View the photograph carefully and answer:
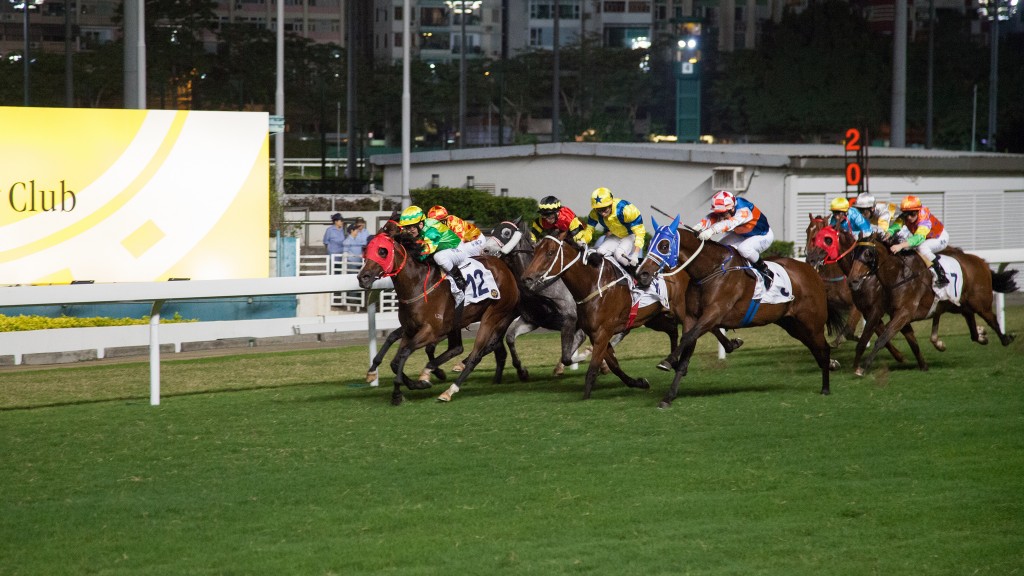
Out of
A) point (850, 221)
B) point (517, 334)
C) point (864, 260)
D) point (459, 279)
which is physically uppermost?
point (850, 221)

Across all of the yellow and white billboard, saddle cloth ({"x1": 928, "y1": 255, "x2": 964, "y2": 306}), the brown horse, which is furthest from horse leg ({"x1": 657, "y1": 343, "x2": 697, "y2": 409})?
the yellow and white billboard

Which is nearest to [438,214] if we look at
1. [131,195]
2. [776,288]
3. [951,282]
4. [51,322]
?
[776,288]

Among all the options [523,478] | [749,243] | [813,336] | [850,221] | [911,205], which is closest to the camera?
[523,478]

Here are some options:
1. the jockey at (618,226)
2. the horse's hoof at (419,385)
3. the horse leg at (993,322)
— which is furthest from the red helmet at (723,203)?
the horse leg at (993,322)

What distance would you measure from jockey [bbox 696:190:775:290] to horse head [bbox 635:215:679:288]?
1.05 ft

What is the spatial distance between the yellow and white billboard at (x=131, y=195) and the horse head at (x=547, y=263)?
6.60 meters

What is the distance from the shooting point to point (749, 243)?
10680 millimetres

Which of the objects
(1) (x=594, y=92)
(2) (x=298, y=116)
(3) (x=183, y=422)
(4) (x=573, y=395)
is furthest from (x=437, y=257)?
(1) (x=594, y=92)

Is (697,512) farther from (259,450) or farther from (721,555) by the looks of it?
(259,450)

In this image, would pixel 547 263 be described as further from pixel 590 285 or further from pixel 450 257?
pixel 450 257

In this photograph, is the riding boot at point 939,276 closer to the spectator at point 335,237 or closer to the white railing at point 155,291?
the white railing at point 155,291

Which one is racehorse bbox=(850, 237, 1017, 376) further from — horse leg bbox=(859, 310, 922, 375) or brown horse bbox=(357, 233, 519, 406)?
brown horse bbox=(357, 233, 519, 406)

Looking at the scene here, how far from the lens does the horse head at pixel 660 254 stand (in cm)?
972

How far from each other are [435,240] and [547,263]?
969mm
